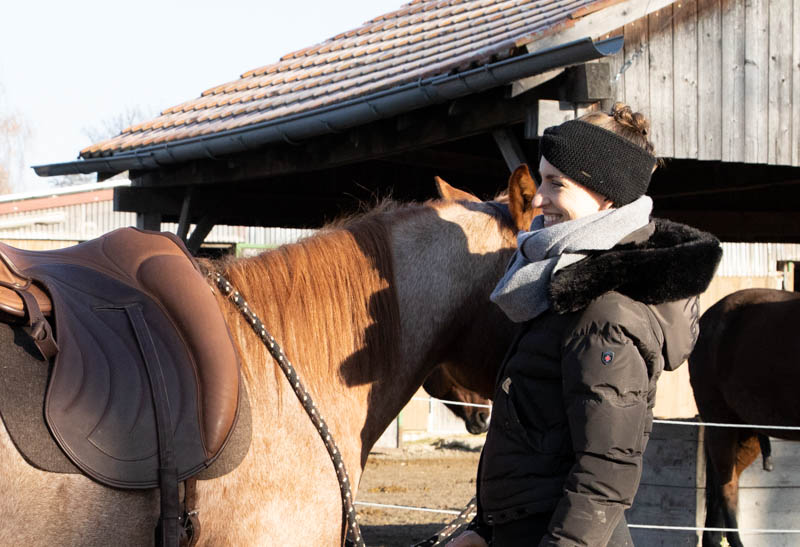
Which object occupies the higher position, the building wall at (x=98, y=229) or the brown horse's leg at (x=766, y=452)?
the building wall at (x=98, y=229)

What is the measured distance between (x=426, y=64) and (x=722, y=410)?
3100 millimetres

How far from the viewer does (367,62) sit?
662cm

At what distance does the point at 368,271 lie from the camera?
2.27m

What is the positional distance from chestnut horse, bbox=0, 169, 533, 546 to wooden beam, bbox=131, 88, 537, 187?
6.77 ft

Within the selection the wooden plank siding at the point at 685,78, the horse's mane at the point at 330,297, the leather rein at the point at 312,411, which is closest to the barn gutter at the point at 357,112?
the wooden plank siding at the point at 685,78

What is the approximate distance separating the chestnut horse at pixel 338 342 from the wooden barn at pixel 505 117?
182cm

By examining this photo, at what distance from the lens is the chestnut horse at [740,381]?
5227 millimetres

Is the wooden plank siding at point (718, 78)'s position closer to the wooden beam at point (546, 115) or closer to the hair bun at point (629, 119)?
the wooden beam at point (546, 115)

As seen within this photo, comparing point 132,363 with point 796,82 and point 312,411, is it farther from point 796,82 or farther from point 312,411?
point 796,82

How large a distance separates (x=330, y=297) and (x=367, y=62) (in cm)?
475

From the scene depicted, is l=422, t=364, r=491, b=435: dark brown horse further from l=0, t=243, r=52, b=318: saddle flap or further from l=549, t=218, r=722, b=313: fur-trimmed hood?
l=0, t=243, r=52, b=318: saddle flap

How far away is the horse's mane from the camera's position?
2152 millimetres

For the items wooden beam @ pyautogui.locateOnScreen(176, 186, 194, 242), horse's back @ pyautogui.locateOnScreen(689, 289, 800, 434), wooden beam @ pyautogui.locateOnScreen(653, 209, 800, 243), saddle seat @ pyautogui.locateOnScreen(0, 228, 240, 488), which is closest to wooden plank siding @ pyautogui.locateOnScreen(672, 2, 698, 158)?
horse's back @ pyautogui.locateOnScreen(689, 289, 800, 434)

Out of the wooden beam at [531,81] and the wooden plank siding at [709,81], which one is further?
the wooden plank siding at [709,81]
